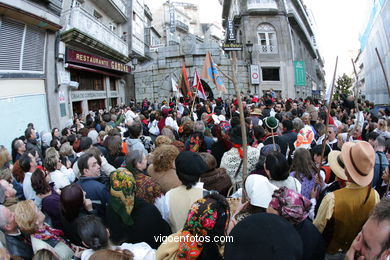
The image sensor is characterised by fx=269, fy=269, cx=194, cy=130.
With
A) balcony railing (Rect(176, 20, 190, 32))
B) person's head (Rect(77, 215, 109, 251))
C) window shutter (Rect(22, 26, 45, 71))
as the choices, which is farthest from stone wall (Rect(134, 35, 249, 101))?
balcony railing (Rect(176, 20, 190, 32))

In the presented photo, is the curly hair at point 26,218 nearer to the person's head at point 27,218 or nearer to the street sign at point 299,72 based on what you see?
the person's head at point 27,218

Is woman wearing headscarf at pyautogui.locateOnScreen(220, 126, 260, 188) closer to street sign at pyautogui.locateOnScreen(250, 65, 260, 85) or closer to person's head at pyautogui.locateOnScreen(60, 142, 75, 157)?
person's head at pyautogui.locateOnScreen(60, 142, 75, 157)

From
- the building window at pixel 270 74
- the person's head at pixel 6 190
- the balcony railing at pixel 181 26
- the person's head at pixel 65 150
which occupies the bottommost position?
the person's head at pixel 6 190

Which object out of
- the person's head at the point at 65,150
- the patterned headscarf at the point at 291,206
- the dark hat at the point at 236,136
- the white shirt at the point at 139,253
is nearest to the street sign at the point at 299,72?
the dark hat at the point at 236,136

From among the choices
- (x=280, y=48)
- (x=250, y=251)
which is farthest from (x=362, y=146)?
(x=280, y=48)

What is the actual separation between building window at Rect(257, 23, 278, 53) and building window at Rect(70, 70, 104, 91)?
44.3 feet

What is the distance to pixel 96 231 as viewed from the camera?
74.2 inches

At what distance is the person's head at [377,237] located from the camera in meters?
1.47

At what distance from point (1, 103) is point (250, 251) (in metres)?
9.06

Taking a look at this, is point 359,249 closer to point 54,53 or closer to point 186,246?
point 186,246

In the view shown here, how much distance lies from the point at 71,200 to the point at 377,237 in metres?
2.29

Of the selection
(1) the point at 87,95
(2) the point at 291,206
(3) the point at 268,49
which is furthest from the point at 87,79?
(2) the point at 291,206

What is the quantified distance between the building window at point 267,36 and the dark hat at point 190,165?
72.3 feet

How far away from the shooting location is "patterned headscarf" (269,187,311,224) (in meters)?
1.73
